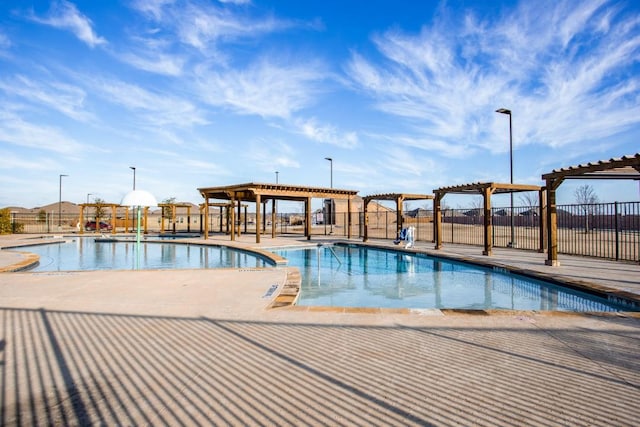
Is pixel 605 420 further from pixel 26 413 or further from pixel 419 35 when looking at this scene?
pixel 419 35

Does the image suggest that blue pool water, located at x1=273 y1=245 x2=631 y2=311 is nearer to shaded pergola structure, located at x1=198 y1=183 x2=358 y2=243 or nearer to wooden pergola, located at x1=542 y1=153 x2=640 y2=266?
wooden pergola, located at x1=542 y1=153 x2=640 y2=266

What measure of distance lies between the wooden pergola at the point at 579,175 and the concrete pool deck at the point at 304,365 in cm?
470

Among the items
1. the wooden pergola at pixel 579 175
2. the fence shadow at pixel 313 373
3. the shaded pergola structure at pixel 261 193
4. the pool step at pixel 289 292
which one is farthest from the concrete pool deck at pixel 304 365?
the shaded pergola structure at pixel 261 193

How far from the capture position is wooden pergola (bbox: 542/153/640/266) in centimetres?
768

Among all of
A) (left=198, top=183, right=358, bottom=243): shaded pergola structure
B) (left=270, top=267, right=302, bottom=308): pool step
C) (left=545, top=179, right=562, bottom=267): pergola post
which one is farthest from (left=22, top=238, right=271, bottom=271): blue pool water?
(left=545, top=179, right=562, bottom=267): pergola post

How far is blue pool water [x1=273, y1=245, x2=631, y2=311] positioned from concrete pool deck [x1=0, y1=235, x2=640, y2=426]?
1726mm

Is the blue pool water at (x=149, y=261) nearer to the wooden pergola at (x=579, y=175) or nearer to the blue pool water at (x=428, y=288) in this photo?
the blue pool water at (x=428, y=288)

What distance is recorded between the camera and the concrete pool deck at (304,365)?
2.29 metres

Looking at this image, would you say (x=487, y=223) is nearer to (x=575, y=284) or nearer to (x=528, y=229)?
(x=575, y=284)

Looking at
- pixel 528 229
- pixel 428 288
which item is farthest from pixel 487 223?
pixel 528 229

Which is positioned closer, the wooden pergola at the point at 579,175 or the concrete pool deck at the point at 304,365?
the concrete pool deck at the point at 304,365

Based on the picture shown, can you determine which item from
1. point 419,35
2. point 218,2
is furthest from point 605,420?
point 218,2

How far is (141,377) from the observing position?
2.80 metres

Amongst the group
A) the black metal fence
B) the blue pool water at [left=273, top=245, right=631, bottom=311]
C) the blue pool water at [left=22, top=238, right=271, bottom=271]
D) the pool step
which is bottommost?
the blue pool water at [left=273, top=245, right=631, bottom=311]
